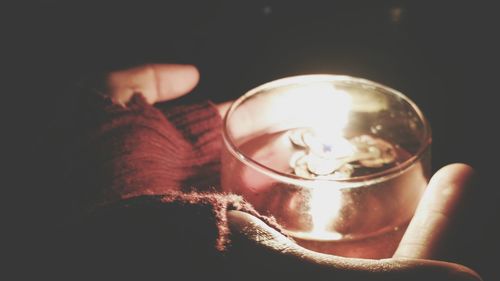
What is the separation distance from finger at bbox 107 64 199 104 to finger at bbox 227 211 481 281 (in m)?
0.50

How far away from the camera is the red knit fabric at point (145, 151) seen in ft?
2.67

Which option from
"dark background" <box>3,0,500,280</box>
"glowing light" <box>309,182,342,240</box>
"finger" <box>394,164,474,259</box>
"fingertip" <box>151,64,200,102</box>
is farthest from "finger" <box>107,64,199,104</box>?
"finger" <box>394,164,474,259</box>

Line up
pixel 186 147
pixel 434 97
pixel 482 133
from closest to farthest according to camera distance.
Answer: pixel 186 147
pixel 482 133
pixel 434 97

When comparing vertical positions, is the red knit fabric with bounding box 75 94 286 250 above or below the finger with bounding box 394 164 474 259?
below

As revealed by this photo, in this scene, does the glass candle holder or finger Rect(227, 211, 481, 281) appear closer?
finger Rect(227, 211, 481, 281)

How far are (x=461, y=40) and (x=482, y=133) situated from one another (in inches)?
13.7

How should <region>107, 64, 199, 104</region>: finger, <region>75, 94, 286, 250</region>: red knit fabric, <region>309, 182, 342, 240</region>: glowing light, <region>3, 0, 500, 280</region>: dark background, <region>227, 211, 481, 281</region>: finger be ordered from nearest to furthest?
<region>227, 211, 481, 281</region>: finger
<region>309, 182, 342, 240</region>: glowing light
<region>75, 94, 286, 250</region>: red knit fabric
<region>107, 64, 199, 104</region>: finger
<region>3, 0, 500, 280</region>: dark background

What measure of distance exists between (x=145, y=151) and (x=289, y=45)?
0.72 metres

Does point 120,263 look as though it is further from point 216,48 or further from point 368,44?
point 368,44

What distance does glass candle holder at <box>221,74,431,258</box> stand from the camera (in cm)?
68

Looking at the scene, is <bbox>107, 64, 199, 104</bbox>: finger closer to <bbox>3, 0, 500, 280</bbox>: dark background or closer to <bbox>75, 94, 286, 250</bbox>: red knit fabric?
<bbox>75, 94, 286, 250</bbox>: red knit fabric

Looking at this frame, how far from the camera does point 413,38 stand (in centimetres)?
146

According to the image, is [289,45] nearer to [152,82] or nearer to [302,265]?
[152,82]

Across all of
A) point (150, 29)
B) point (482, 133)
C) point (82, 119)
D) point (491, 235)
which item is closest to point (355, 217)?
point (491, 235)
